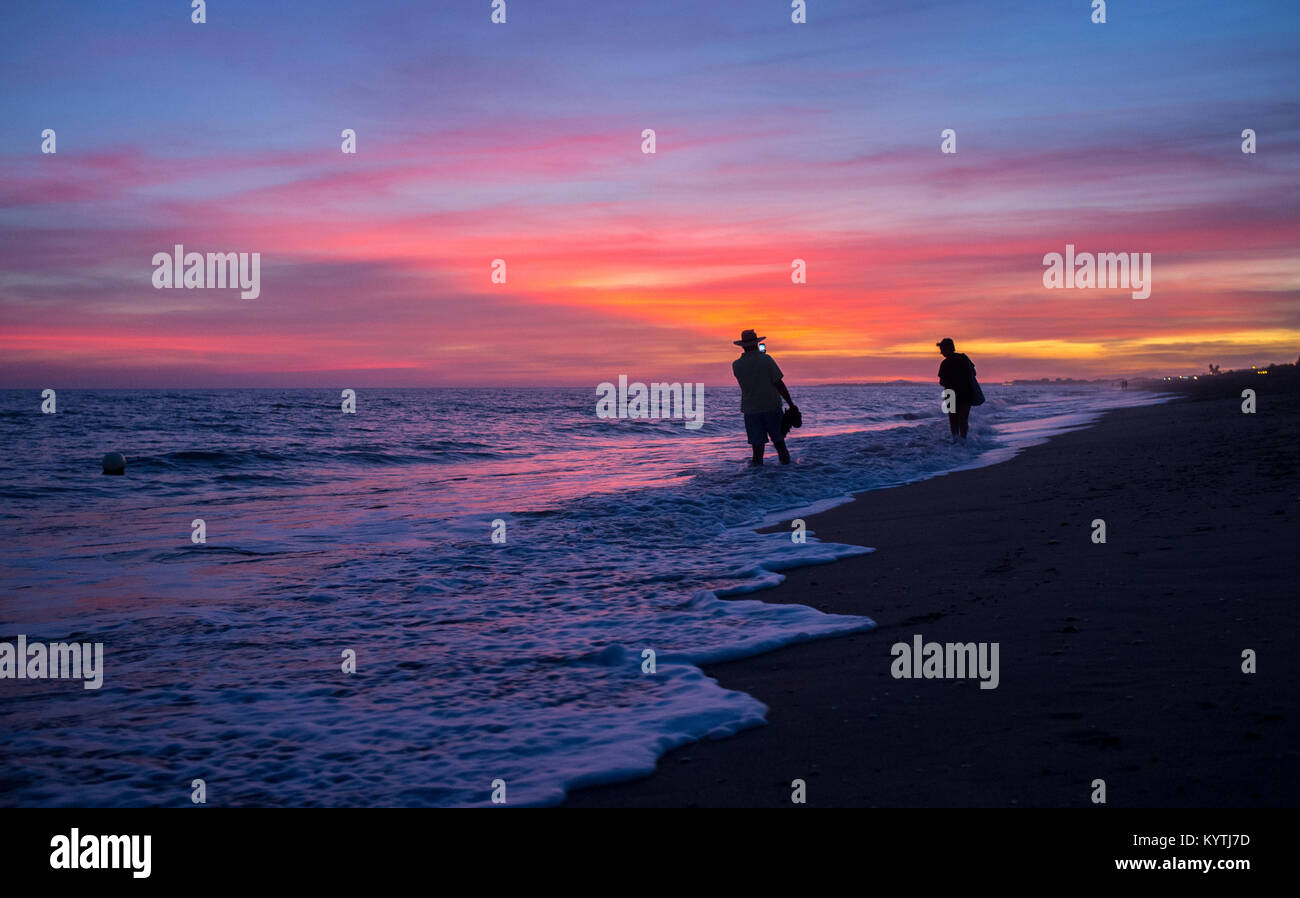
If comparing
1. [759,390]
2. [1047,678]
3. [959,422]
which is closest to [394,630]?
[1047,678]

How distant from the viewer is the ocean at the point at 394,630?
11.1 feet

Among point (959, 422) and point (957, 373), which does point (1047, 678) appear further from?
point (959, 422)

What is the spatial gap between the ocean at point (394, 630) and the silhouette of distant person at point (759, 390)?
94cm

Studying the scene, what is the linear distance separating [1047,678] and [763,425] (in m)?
10.4

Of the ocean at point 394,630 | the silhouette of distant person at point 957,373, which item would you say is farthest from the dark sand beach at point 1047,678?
the silhouette of distant person at point 957,373

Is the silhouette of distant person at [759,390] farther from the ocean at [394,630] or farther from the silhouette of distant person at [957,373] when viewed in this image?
the silhouette of distant person at [957,373]

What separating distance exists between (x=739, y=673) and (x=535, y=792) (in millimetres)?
1555

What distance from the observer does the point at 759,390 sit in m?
13.8

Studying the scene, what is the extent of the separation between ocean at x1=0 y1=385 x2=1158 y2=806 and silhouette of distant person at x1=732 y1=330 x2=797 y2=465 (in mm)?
940

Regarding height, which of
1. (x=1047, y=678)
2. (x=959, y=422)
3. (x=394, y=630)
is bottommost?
(x=394, y=630)

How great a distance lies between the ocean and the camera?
3.38 metres
